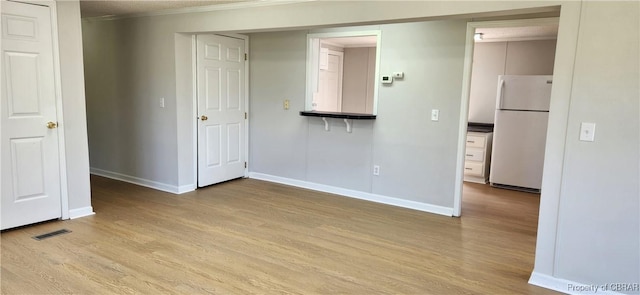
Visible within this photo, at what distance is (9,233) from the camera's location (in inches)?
137

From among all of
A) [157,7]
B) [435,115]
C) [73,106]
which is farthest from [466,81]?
[73,106]

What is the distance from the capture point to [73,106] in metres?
3.83

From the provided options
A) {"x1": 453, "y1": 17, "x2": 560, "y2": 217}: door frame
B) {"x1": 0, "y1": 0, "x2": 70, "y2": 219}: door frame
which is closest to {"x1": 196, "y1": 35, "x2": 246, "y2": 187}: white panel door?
{"x1": 0, "y1": 0, "x2": 70, "y2": 219}: door frame

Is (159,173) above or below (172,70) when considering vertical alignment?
below

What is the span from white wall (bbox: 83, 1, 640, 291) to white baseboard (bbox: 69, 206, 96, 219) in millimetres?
1091

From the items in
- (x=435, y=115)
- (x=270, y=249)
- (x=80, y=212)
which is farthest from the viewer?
(x=435, y=115)

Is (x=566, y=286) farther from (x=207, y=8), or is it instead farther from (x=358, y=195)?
(x=207, y=8)

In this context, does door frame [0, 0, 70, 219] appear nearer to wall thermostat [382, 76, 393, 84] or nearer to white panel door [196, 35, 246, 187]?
white panel door [196, 35, 246, 187]

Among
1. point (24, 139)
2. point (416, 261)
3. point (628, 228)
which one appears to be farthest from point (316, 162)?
point (628, 228)

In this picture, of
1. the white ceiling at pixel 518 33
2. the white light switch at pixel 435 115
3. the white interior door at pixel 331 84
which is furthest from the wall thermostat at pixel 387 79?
the white interior door at pixel 331 84

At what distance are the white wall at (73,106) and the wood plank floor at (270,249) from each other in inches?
9.3

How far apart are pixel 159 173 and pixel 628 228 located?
465 cm

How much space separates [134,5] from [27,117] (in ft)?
5.15

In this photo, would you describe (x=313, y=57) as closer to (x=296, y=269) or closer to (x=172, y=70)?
(x=172, y=70)
